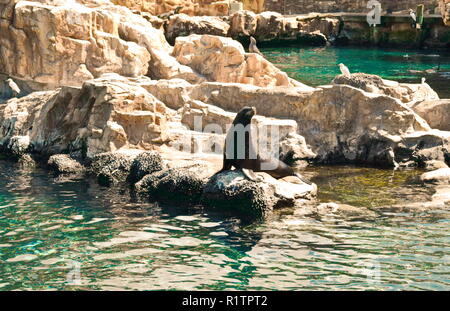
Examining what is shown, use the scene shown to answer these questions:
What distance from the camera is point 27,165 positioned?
1184 cm

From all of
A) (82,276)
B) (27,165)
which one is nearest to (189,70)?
(27,165)

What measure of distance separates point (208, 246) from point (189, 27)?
871 inches

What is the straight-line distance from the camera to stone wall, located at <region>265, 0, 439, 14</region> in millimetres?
40569

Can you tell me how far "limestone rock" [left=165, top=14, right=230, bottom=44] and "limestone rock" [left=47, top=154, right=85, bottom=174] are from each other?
1755 cm

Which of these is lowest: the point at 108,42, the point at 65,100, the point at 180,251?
the point at 180,251

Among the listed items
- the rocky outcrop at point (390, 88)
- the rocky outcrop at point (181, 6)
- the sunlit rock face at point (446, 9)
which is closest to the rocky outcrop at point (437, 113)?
the rocky outcrop at point (390, 88)

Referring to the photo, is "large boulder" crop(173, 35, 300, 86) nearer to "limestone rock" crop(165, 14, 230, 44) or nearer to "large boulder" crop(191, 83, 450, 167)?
"large boulder" crop(191, 83, 450, 167)

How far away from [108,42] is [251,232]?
6.86 m

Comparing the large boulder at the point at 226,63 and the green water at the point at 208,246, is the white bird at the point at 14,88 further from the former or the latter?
the green water at the point at 208,246

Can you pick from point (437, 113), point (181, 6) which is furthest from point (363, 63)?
point (437, 113)

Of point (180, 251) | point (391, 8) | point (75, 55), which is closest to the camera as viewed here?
point (180, 251)

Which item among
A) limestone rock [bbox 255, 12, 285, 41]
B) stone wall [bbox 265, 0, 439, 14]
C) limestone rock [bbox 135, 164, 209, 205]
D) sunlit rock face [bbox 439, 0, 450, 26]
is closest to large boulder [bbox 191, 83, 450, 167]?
limestone rock [bbox 135, 164, 209, 205]

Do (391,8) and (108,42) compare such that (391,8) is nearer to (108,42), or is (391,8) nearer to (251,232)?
(108,42)
